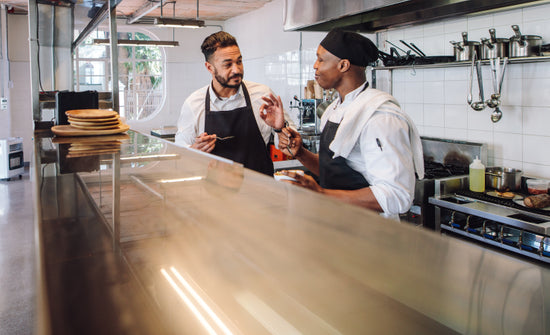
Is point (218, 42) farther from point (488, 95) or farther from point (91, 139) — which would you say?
point (488, 95)

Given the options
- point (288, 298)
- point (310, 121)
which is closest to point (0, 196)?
point (310, 121)

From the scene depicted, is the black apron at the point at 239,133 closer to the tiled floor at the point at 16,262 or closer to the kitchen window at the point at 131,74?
the tiled floor at the point at 16,262

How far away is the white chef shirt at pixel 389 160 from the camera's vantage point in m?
1.73

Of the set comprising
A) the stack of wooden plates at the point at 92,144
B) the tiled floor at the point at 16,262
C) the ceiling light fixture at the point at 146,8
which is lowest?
the tiled floor at the point at 16,262

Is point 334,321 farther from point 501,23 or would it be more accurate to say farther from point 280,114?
point 501,23

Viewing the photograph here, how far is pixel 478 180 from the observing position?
319 cm

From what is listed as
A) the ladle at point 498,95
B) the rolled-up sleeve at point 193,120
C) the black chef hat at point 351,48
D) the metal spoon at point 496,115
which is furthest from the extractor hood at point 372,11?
the rolled-up sleeve at point 193,120

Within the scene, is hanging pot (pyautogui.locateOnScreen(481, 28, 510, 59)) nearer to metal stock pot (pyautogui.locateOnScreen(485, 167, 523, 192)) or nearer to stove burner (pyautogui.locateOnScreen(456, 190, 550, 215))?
metal stock pot (pyautogui.locateOnScreen(485, 167, 523, 192))

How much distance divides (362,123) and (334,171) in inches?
12.0

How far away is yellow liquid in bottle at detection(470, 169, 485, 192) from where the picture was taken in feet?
10.5

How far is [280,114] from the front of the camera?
2320 mm

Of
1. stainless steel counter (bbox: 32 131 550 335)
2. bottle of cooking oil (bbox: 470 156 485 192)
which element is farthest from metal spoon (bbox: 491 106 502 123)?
stainless steel counter (bbox: 32 131 550 335)

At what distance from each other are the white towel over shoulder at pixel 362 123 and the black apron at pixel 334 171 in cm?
11

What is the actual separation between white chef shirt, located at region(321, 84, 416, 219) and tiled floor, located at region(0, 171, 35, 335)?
147 cm
